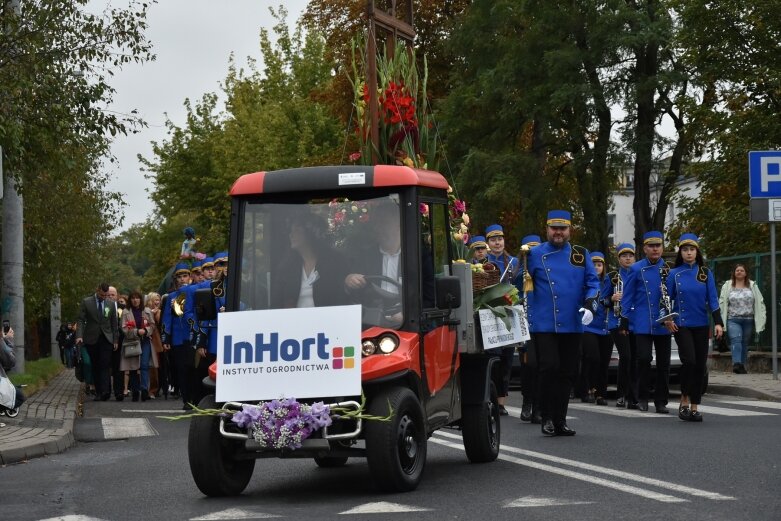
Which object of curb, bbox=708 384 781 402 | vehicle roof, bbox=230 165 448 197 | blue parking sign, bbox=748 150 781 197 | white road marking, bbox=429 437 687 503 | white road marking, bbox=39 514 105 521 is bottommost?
white road marking, bbox=39 514 105 521

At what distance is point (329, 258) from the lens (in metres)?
10.2

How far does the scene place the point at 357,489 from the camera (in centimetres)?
1023

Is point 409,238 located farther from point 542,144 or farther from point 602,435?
point 542,144

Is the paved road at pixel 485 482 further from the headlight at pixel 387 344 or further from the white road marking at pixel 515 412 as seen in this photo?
the white road marking at pixel 515 412

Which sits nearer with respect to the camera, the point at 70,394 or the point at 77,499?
the point at 77,499

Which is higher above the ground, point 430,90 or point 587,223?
point 430,90

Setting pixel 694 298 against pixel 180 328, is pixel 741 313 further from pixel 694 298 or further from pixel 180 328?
pixel 180 328

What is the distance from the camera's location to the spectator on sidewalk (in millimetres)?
25531

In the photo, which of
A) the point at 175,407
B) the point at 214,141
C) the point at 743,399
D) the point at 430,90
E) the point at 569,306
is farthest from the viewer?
the point at 214,141

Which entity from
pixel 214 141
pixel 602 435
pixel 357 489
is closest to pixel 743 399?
pixel 602 435

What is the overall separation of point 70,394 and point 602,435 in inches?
500

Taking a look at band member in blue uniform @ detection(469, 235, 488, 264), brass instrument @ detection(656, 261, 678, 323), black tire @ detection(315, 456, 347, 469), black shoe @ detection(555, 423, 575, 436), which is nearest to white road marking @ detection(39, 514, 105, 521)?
black tire @ detection(315, 456, 347, 469)

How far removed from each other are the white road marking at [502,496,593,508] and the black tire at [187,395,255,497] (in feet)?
6.10

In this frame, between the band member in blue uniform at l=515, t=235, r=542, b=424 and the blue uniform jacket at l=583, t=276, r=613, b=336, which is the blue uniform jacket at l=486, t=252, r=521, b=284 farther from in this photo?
the blue uniform jacket at l=583, t=276, r=613, b=336
